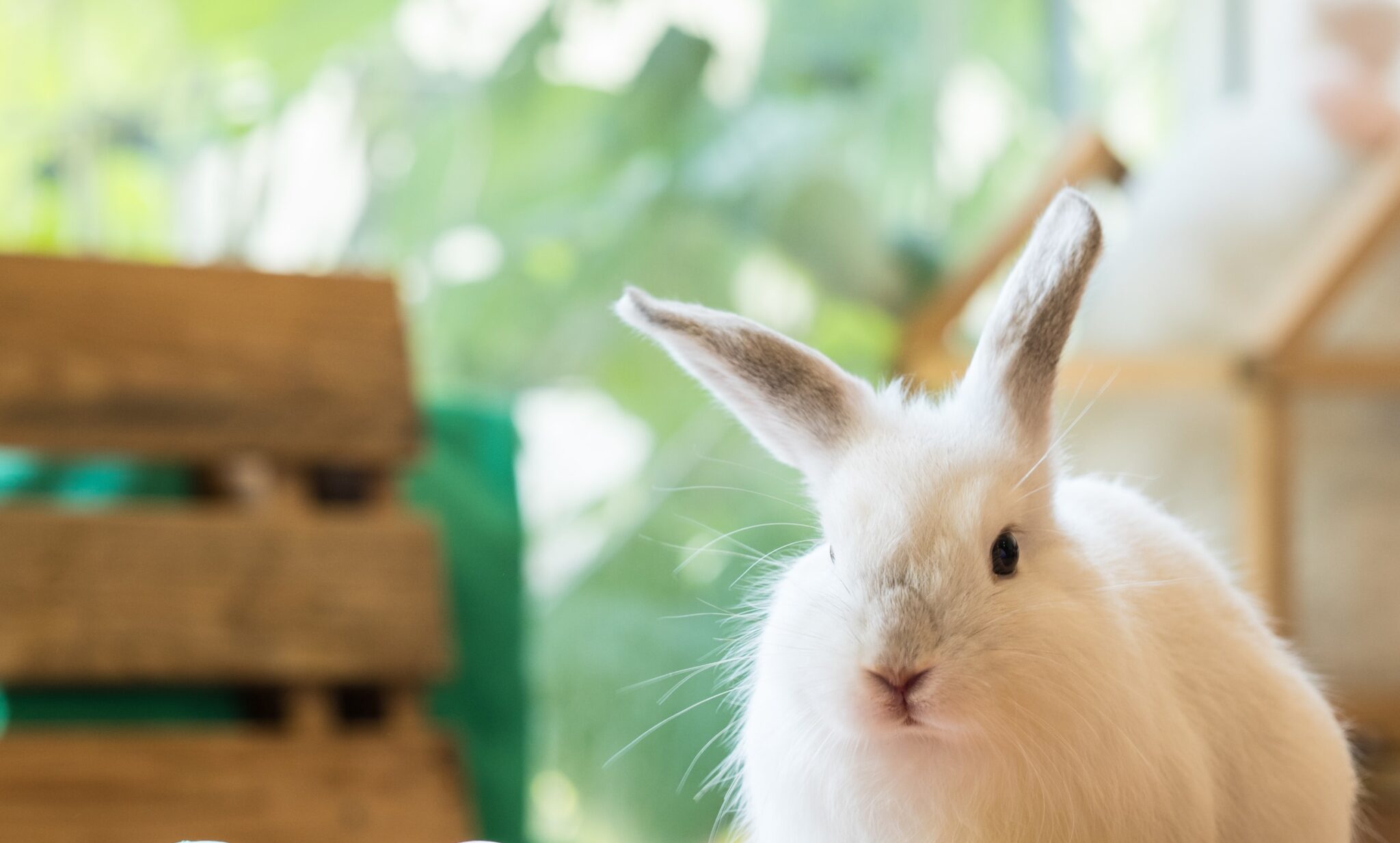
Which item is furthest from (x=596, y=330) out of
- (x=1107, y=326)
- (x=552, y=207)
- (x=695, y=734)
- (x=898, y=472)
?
(x=898, y=472)

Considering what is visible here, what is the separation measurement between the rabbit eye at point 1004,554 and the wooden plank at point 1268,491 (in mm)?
1073

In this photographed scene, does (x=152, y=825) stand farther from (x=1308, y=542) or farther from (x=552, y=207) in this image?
(x=1308, y=542)

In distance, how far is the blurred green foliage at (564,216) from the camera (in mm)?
1968

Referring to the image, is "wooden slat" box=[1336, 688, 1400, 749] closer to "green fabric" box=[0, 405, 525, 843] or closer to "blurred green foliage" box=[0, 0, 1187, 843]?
"blurred green foliage" box=[0, 0, 1187, 843]

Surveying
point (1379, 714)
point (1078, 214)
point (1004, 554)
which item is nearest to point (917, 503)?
point (1004, 554)

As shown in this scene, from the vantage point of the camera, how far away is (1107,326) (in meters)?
2.05

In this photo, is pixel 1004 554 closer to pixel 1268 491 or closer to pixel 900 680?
pixel 900 680

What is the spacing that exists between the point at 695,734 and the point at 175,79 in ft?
3.98

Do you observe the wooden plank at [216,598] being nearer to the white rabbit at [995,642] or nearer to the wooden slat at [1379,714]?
the white rabbit at [995,642]

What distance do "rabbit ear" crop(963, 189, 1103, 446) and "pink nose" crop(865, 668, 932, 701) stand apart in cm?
17

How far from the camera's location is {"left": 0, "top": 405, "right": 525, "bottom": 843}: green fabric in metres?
1.49

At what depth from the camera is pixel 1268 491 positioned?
173cm

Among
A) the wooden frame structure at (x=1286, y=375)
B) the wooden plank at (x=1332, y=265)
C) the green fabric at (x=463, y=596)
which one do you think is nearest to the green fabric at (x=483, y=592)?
the green fabric at (x=463, y=596)

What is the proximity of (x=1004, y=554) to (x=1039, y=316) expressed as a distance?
0.43ft
